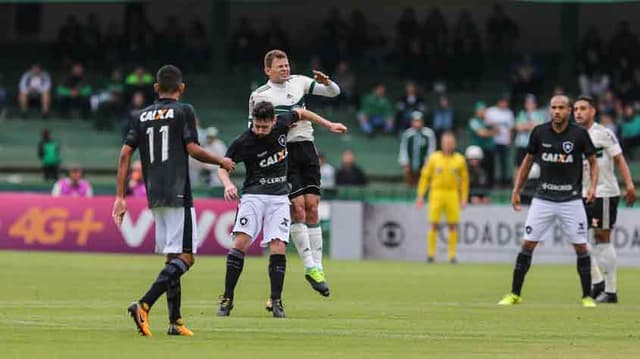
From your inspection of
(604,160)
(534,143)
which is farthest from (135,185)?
(534,143)

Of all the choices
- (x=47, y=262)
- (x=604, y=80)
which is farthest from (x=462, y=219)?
(x=604, y=80)

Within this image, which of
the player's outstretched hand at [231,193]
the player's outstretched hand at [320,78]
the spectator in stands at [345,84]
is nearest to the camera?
the player's outstretched hand at [231,193]

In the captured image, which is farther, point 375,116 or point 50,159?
point 375,116

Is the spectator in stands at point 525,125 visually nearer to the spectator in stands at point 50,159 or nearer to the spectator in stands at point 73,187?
the spectator in stands at point 73,187

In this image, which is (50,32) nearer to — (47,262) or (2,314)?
(47,262)

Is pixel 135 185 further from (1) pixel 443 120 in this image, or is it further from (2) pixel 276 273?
(2) pixel 276 273

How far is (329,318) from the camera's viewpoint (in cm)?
1472

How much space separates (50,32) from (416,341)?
107 ft

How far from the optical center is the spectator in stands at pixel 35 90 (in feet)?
129

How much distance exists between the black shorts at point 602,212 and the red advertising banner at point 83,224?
39.0ft

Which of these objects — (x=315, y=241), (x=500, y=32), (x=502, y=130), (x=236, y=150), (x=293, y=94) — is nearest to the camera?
(x=236, y=150)

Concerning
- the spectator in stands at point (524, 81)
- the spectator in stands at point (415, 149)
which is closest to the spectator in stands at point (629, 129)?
the spectator in stands at point (524, 81)

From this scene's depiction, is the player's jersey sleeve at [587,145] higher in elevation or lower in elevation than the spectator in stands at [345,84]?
lower

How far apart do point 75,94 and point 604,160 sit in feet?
75.9
